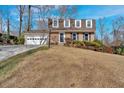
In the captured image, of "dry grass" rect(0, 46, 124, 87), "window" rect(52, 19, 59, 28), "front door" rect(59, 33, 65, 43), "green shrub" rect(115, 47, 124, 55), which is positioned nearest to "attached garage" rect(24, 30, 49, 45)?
"window" rect(52, 19, 59, 28)

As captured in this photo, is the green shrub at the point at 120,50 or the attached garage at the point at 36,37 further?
the attached garage at the point at 36,37

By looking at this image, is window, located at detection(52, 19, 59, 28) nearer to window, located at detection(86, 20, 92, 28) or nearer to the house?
the house

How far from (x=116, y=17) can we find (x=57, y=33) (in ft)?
Answer: 58.4

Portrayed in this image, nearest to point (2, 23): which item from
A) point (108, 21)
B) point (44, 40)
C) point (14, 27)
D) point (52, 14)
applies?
point (14, 27)

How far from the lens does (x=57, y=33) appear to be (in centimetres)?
3194

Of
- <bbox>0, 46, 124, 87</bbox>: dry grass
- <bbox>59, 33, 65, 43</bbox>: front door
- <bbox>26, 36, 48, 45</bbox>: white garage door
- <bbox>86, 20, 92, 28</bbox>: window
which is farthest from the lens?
<bbox>86, 20, 92, 28</bbox>: window

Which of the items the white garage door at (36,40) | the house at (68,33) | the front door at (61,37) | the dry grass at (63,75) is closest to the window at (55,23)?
the house at (68,33)

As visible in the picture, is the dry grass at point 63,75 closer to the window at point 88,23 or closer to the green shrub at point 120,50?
the green shrub at point 120,50

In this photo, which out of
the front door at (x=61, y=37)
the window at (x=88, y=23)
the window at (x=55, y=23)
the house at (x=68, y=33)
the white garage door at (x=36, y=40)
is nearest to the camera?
the white garage door at (x=36, y=40)

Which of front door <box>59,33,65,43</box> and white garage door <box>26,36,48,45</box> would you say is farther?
front door <box>59,33,65,43</box>

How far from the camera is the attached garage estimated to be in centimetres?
3112

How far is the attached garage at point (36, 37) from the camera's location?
1225 inches
